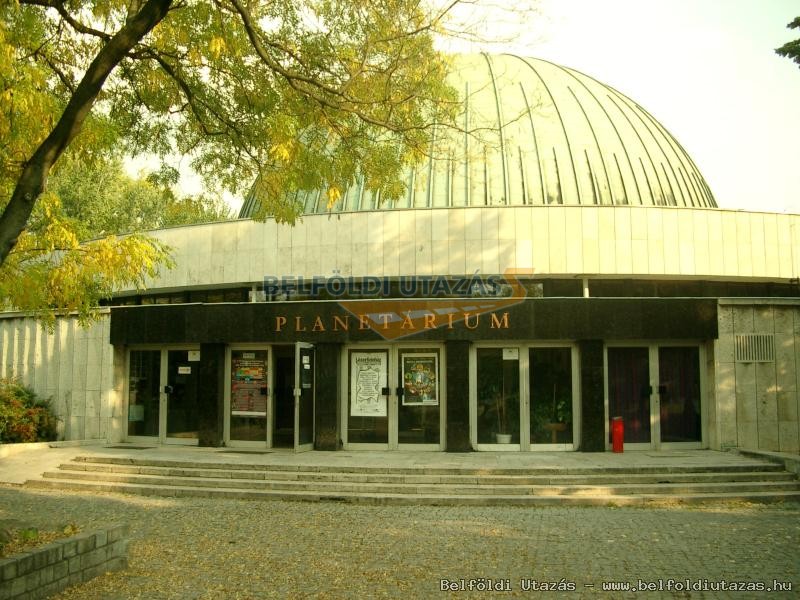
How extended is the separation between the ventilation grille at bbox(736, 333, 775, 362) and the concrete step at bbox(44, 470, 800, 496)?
3.81 metres

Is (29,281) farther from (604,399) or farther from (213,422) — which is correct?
(604,399)

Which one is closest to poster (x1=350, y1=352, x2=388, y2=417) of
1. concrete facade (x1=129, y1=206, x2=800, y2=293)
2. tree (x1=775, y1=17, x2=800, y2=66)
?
concrete facade (x1=129, y1=206, x2=800, y2=293)

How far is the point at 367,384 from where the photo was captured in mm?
17906

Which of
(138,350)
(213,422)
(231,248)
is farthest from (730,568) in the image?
(138,350)

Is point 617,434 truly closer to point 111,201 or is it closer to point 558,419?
point 558,419

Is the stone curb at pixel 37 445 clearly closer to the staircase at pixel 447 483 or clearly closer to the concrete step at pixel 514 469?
the staircase at pixel 447 483

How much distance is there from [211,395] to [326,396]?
122 inches

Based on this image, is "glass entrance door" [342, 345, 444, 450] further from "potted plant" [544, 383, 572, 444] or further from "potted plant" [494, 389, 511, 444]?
"potted plant" [544, 383, 572, 444]

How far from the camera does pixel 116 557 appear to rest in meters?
8.27

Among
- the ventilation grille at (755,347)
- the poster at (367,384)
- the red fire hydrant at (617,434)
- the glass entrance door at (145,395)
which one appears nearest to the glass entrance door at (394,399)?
the poster at (367,384)

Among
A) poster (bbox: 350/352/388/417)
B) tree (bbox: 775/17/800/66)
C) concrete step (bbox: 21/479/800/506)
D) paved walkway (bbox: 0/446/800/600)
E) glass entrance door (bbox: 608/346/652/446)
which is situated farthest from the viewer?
poster (bbox: 350/352/388/417)

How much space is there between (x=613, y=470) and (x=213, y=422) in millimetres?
9792

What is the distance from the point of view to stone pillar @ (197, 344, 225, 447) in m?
18.3

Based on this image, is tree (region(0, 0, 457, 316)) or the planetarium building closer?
tree (region(0, 0, 457, 316))
